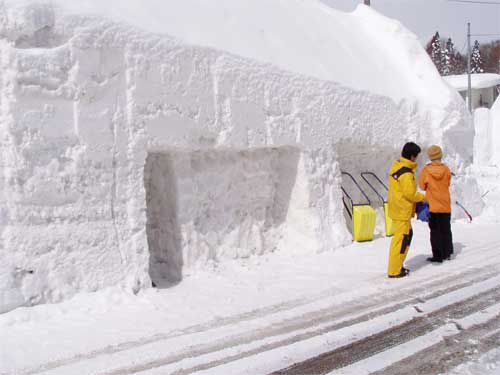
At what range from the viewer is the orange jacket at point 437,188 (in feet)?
24.3

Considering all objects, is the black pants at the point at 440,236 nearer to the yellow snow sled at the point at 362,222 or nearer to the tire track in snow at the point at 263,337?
the yellow snow sled at the point at 362,222

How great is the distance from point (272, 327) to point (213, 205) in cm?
266

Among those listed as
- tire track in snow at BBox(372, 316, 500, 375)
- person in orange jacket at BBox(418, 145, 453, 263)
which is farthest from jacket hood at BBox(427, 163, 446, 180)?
tire track in snow at BBox(372, 316, 500, 375)

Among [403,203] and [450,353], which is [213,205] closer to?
[403,203]

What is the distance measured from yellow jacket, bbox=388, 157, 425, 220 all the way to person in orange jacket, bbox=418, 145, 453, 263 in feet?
3.35

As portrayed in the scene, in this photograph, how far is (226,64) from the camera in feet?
22.9

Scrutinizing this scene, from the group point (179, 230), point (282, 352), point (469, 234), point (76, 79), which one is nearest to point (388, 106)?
point (469, 234)

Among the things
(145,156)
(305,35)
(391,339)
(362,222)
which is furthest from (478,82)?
(391,339)

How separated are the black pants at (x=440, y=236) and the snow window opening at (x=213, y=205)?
2090mm

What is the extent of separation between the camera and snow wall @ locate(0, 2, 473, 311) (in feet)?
16.8

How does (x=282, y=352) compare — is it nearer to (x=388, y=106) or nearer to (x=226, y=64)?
(x=226, y=64)

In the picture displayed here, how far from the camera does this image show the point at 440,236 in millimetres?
7383

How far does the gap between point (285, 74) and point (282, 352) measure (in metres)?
4.81

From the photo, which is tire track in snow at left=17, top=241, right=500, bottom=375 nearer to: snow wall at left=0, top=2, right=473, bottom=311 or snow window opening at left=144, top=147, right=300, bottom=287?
snow wall at left=0, top=2, right=473, bottom=311
